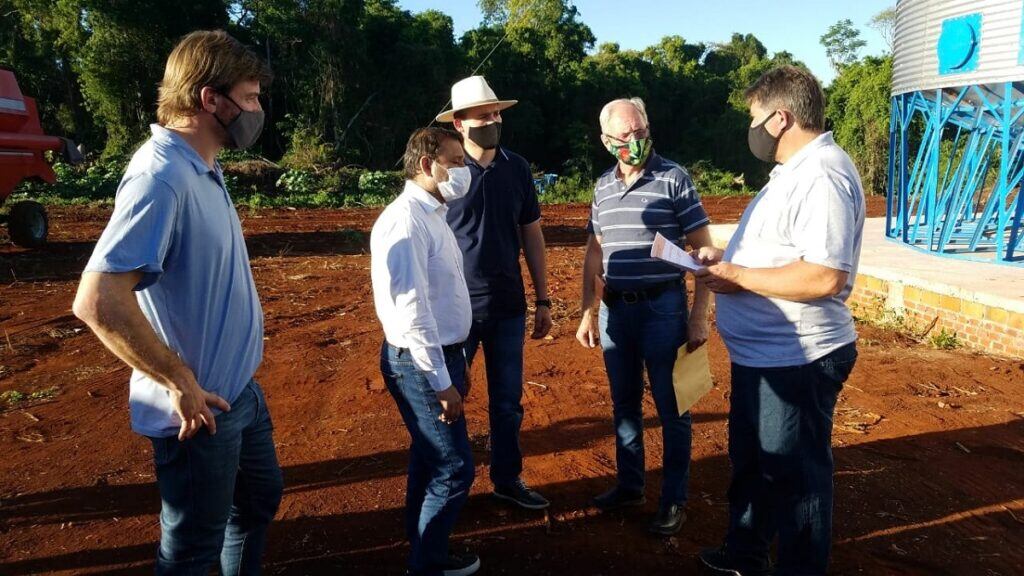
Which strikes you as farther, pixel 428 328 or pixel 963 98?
pixel 963 98

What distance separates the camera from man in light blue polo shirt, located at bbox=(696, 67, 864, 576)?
99.7 inches

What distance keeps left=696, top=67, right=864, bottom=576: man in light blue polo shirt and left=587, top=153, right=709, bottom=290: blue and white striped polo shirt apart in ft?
2.02

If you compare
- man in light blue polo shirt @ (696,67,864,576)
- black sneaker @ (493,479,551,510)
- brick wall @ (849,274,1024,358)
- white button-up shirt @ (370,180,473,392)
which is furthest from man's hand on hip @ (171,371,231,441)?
brick wall @ (849,274,1024,358)

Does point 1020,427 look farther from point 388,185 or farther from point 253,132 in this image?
point 388,185

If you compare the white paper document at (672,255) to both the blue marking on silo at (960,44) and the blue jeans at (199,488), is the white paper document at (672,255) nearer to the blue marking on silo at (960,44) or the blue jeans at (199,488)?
the blue jeans at (199,488)

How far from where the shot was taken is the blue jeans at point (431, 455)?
2.79 meters

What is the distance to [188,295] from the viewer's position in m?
2.06

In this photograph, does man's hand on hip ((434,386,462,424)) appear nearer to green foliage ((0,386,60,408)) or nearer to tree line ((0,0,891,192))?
green foliage ((0,386,60,408))

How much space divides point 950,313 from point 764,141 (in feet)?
18.5

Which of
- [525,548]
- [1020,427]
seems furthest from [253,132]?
[1020,427]

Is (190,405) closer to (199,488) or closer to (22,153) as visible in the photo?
(199,488)

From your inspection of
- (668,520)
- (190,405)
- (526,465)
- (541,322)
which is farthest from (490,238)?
(190,405)

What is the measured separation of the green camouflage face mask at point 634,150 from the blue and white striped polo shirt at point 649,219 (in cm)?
7

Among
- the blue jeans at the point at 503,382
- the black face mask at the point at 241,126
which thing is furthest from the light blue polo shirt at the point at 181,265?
the blue jeans at the point at 503,382
